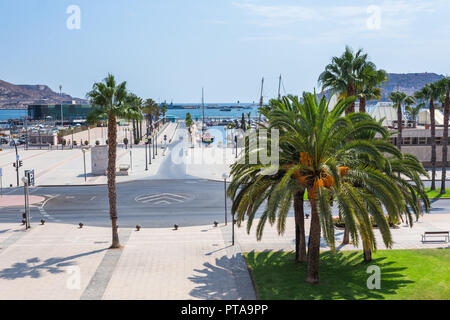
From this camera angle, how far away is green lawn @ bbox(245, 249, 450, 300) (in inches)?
738

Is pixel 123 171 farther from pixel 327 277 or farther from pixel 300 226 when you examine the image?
pixel 327 277

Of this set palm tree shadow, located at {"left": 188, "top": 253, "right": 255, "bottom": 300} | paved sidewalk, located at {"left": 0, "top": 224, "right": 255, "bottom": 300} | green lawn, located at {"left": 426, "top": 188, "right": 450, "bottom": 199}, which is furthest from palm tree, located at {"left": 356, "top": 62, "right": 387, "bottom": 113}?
palm tree shadow, located at {"left": 188, "top": 253, "right": 255, "bottom": 300}

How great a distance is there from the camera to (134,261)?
78.2 feet

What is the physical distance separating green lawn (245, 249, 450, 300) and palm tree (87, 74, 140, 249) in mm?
8014

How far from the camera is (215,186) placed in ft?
152

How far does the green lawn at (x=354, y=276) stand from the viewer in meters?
18.8

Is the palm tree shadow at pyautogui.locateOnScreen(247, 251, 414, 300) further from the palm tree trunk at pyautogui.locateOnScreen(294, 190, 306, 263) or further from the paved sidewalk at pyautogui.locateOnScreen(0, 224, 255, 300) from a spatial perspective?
the paved sidewalk at pyautogui.locateOnScreen(0, 224, 255, 300)

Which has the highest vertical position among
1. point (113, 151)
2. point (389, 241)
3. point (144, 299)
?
point (113, 151)

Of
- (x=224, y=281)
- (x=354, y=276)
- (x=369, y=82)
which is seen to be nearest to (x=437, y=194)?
(x=369, y=82)

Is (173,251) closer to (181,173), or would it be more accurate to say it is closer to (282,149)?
(282,149)

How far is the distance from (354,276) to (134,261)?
10957mm

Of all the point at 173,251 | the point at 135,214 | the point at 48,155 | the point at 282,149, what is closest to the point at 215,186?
the point at 135,214
